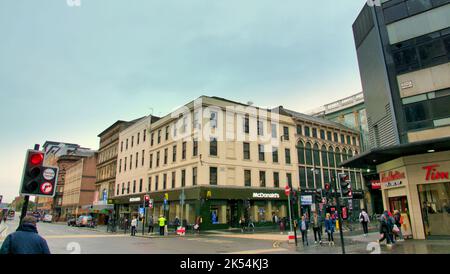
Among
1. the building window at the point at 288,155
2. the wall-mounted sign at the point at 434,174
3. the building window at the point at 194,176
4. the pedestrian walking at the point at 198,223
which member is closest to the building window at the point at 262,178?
the building window at the point at 288,155

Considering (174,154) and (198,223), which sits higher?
(174,154)

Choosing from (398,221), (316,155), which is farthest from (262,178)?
(398,221)

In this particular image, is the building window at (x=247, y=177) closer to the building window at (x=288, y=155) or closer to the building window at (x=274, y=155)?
the building window at (x=274, y=155)

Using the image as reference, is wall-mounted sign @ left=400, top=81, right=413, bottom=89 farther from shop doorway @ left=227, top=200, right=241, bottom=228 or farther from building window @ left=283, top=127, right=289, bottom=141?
building window @ left=283, top=127, right=289, bottom=141

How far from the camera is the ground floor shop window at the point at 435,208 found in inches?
644

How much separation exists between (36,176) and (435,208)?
63.8 ft

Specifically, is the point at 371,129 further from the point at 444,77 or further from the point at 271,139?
the point at 271,139

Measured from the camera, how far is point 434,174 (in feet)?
54.5

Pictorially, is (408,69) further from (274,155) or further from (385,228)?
(274,155)

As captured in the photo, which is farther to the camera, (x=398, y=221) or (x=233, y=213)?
(x=233, y=213)

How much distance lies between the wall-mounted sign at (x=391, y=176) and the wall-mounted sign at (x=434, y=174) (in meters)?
1.25

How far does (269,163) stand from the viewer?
38.8m

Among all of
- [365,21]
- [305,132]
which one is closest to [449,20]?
[365,21]
